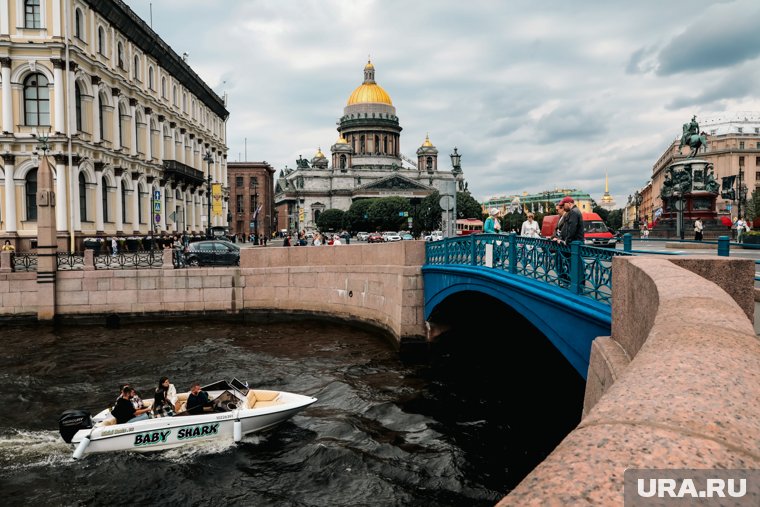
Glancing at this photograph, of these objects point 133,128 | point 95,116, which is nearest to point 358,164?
point 133,128

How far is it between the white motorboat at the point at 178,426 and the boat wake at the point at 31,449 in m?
0.47

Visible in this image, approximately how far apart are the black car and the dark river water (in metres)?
6.46

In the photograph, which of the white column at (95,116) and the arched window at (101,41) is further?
the arched window at (101,41)

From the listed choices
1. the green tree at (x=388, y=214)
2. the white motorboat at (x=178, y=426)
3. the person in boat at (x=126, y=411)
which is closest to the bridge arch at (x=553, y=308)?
the white motorboat at (x=178, y=426)

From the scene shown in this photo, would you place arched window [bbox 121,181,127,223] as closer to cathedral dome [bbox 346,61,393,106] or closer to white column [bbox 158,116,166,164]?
white column [bbox 158,116,166,164]

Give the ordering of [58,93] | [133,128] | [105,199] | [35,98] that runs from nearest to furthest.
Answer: [58,93], [35,98], [105,199], [133,128]

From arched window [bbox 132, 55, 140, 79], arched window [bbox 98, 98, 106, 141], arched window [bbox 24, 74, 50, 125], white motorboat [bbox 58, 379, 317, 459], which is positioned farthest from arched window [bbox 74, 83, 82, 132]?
white motorboat [bbox 58, 379, 317, 459]

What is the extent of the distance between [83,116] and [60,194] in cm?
482

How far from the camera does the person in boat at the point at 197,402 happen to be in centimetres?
1098

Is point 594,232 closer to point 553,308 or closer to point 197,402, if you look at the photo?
point 553,308

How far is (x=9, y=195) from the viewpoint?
2919 centimetres

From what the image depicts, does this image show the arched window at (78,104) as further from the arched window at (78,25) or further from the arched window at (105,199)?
the arched window at (105,199)

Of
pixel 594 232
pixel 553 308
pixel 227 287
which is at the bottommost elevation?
pixel 227 287

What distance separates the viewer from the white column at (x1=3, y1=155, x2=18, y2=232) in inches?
1147
